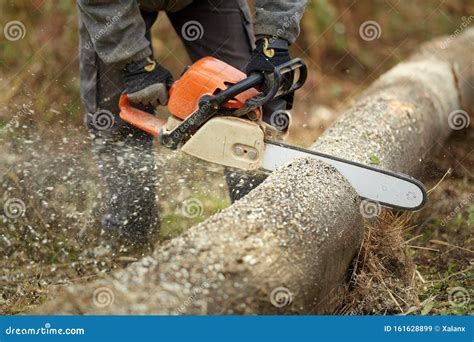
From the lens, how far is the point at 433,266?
2672mm

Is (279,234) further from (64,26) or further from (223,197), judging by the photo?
(64,26)

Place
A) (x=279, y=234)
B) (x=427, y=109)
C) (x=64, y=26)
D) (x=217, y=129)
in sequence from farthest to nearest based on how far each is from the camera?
(x=64, y=26), (x=427, y=109), (x=217, y=129), (x=279, y=234)

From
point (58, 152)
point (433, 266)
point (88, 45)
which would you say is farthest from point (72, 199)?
point (433, 266)

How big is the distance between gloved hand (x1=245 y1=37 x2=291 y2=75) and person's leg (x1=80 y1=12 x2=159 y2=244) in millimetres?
646

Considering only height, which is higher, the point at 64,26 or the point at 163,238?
the point at 163,238

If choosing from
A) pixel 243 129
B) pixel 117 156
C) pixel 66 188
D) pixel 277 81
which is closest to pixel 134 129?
pixel 117 156

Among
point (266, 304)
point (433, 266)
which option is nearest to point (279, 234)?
point (266, 304)

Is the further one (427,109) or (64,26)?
(64,26)

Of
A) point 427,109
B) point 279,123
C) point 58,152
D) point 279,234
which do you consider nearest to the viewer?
point 279,234

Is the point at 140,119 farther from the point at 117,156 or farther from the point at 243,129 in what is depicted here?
the point at 243,129

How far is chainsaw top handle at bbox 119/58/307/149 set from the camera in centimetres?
209

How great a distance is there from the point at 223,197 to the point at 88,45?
0.84 meters

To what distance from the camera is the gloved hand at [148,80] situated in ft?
7.46

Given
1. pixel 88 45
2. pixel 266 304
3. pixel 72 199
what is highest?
pixel 266 304
